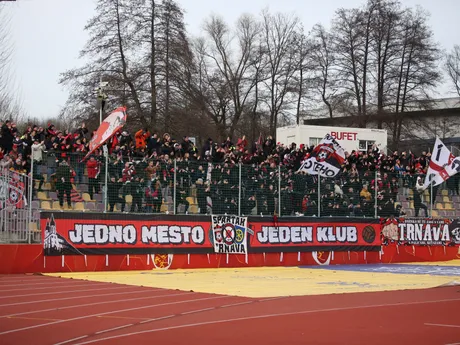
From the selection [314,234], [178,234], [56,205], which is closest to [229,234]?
[178,234]

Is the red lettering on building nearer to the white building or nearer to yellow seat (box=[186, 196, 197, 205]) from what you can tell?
the white building

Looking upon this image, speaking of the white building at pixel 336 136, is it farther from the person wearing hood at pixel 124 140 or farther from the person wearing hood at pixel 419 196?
the person wearing hood at pixel 124 140

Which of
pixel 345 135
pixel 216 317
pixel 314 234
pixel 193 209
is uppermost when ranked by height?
pixel 345 135

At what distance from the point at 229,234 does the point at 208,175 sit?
243 cm

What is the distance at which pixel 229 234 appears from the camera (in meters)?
25.8

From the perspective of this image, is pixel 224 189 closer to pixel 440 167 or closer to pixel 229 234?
pixel 229 234

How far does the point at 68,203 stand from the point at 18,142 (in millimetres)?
2577

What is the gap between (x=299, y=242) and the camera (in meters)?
27.5

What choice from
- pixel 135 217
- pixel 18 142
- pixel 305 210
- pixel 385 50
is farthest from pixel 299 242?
pixel 385 50

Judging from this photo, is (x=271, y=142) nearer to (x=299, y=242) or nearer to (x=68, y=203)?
(x=299, y=242)

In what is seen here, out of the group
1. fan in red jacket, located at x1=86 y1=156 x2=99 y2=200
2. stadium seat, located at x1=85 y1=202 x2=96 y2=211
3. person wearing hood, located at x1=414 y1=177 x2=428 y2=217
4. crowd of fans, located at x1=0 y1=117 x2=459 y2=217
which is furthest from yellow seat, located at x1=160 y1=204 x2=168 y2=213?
person wearing hood, located at x1=414 y1=177 x2=428 y2=217

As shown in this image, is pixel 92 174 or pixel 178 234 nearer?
pixel 92 174

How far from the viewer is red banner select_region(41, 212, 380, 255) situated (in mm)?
22125

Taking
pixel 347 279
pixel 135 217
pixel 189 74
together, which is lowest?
pixel 347 279
